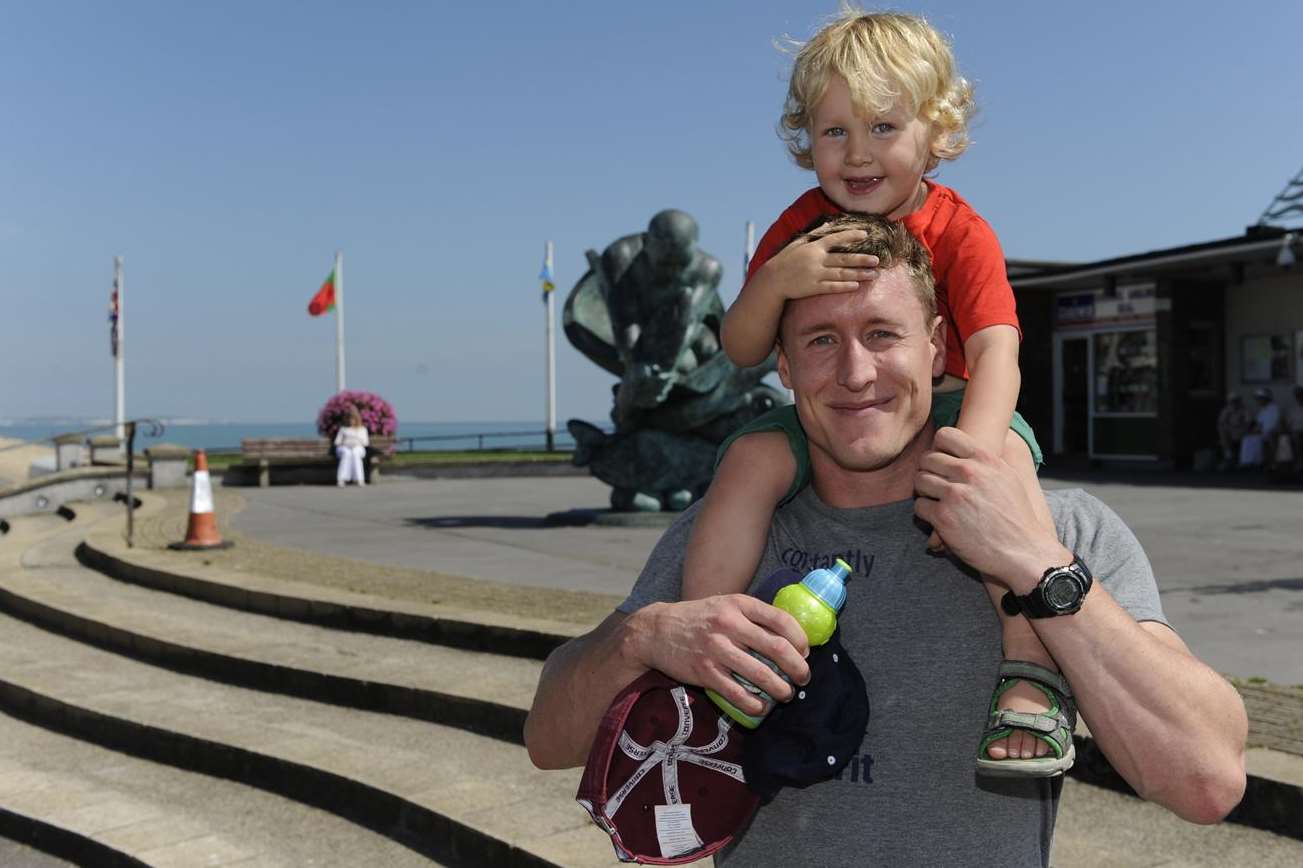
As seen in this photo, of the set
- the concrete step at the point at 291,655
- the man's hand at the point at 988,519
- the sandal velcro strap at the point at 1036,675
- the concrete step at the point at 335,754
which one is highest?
the man's hand at the point at 988,519

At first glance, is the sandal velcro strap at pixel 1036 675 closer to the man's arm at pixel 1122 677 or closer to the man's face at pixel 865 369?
the man's arm at pixel 1122 677

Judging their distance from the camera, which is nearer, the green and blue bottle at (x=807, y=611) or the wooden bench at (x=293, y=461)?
the green and blue bottle at (x=807, y=611)

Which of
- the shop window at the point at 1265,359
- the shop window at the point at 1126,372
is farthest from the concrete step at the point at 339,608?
the shop window at the point at 1265,359

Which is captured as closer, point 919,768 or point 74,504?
point 919,768

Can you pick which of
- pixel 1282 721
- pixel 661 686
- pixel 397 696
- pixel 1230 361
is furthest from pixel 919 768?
pixel 1230 361

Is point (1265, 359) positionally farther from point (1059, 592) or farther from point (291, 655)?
point (1059, 592)

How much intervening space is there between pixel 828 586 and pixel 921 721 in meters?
0.32

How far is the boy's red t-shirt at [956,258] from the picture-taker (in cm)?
233

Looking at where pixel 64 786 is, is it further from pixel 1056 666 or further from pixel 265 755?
pixel 1056 666

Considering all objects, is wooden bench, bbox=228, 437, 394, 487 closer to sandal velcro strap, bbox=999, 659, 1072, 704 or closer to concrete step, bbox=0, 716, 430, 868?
concrete step, bbox=0, 716, 430, 868

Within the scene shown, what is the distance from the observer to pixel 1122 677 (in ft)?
5.69

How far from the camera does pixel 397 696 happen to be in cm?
677

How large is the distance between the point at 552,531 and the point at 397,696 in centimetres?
680

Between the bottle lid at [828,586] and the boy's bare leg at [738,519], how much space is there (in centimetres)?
27
